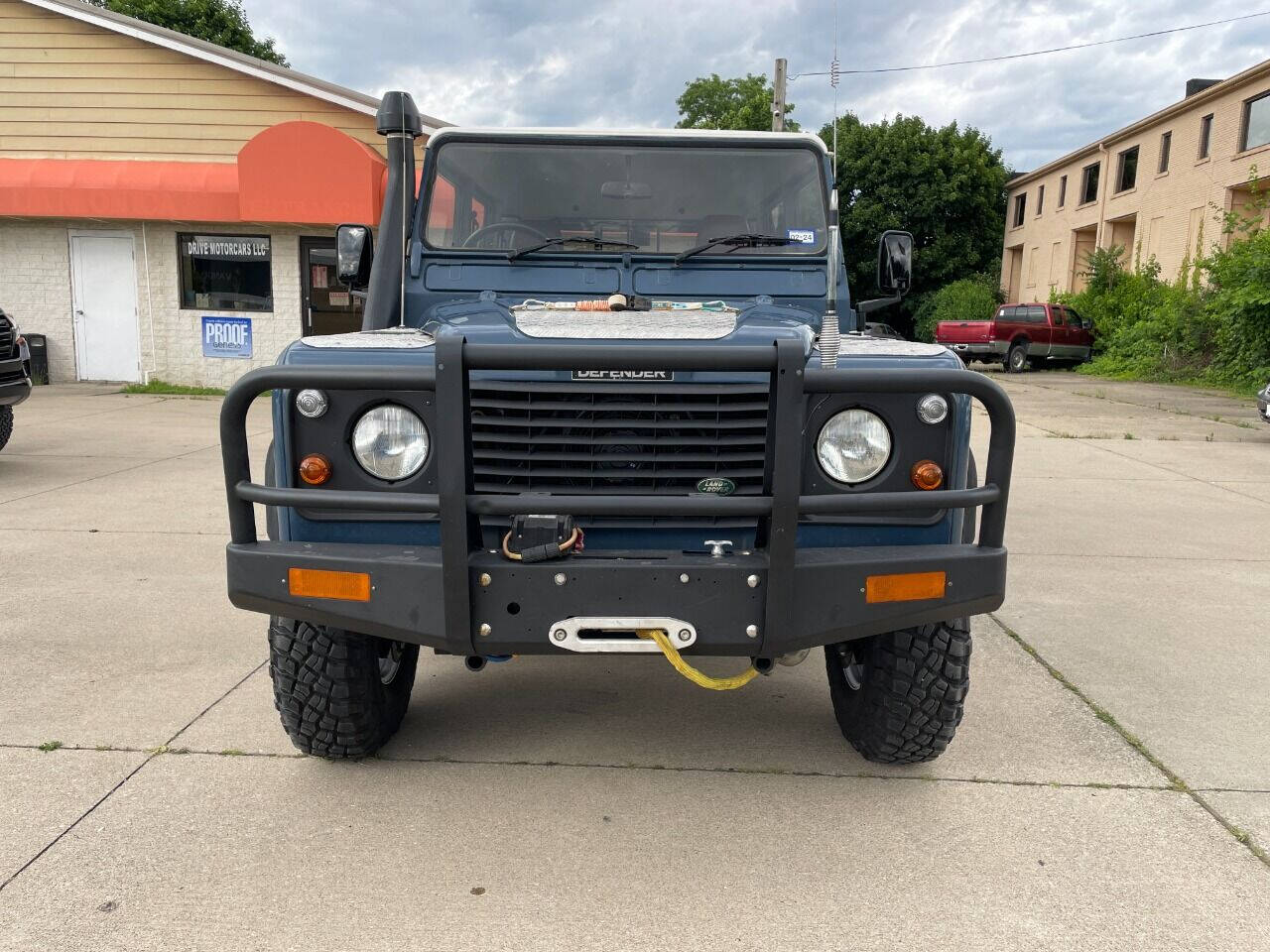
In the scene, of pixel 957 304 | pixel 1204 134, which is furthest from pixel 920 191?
pixel 1204 134

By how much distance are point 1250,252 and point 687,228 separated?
18935mm

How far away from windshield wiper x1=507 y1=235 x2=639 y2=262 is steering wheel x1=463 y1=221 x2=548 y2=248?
0.17ft

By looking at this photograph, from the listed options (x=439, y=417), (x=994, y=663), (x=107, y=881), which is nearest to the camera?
(x=439, y=417)

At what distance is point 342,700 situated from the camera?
3.04m

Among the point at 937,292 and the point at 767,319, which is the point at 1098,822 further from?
the point at 937,292

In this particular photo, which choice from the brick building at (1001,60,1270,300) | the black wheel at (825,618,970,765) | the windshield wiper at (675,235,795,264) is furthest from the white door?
the brick building at (1001,60,1270,300)

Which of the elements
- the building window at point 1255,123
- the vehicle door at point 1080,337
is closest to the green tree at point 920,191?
the vehicle door at point 1080,337

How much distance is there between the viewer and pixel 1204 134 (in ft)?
88.7

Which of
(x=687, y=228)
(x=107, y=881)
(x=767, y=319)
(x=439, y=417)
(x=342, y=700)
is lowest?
(x=107, y=881)

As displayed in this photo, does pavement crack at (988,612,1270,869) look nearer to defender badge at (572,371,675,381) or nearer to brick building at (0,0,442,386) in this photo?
defender badge at (572,371,675,381)

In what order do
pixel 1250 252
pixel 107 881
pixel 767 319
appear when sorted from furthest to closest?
pixel 1250 252, pixel 767 319, pixel 107 881

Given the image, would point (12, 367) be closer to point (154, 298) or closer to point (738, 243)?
point (738, 243)

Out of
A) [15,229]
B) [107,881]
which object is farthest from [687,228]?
[15,229]

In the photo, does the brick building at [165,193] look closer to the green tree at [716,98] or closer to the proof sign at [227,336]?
the proof sign at [227,336]
